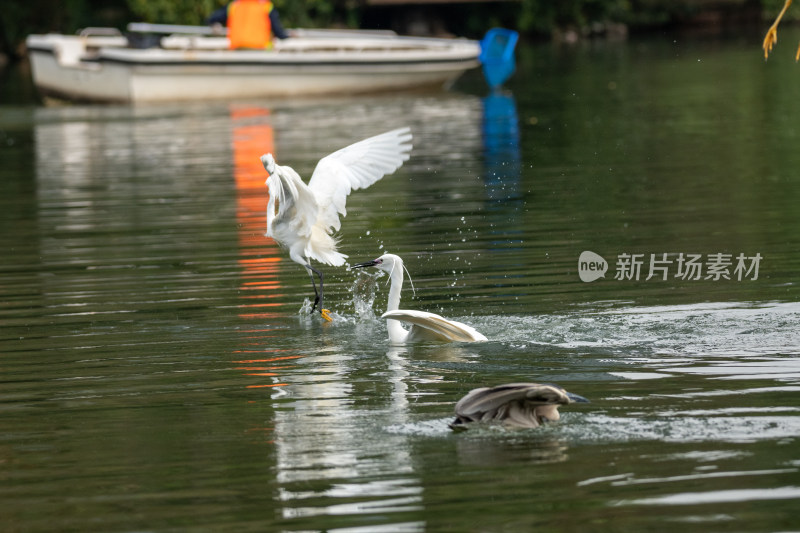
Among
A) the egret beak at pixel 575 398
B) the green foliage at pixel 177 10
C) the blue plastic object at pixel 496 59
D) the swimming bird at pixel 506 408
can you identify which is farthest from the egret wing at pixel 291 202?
the green foliage at pixel 177 10

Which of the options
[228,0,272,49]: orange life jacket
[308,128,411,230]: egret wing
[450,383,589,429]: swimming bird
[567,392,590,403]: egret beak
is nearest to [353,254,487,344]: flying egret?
[308,128,411,230]: egret wing

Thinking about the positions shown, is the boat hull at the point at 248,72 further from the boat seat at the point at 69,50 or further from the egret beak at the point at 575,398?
the egret beak at the point at 575,398

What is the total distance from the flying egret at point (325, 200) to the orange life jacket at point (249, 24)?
18.9 metres

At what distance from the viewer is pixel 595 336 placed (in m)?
7.66

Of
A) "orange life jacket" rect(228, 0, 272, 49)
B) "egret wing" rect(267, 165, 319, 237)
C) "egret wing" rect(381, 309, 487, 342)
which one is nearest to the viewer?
"egret wing" rect(381, 309, 487, 342)

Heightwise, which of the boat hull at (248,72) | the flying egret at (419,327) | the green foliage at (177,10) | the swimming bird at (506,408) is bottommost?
the swimming bird at (506,408)

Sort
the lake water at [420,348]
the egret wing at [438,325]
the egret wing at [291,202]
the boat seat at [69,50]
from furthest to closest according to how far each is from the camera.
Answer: the boat seat at [69,50] < the egret wing at [291,202] < the egret wing at [438,325] < the lake water at [420,348]

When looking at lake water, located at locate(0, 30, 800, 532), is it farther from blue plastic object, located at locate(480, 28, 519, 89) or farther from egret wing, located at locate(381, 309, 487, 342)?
blue plastic object, located at locate(480, 28, 519, 89)

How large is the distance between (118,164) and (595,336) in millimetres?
12236

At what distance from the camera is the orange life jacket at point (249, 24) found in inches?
1090

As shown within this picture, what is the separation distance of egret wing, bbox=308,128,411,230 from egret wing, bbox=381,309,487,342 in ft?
5.76

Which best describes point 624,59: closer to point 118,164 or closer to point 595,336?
point 118,164

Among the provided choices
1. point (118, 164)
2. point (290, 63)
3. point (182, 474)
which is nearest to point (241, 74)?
point (290, 63)

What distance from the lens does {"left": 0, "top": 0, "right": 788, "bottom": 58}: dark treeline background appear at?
48125 mm
